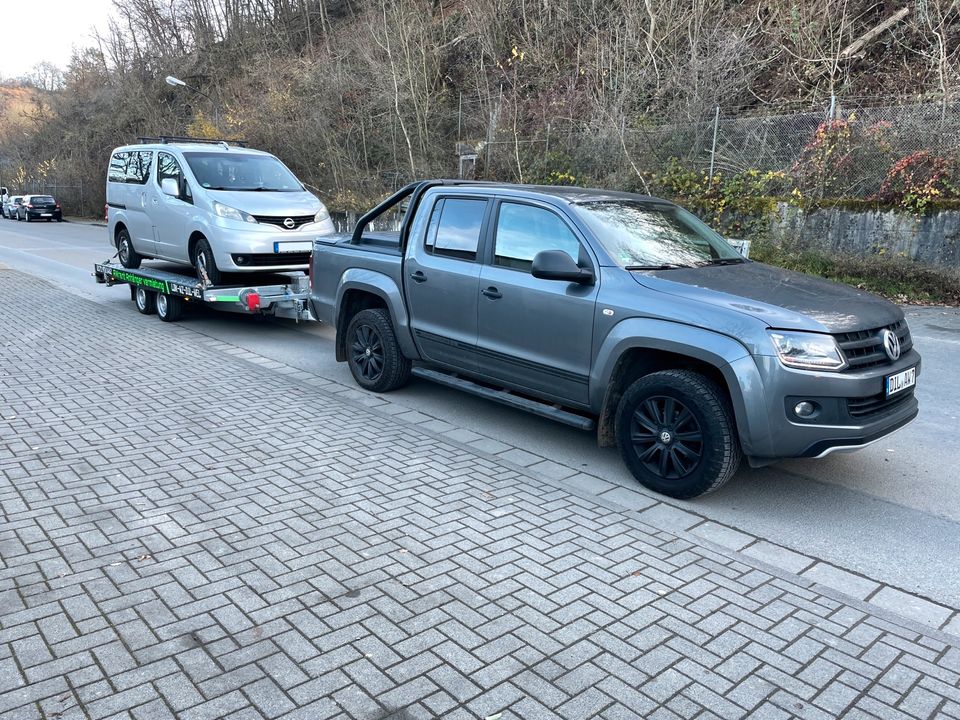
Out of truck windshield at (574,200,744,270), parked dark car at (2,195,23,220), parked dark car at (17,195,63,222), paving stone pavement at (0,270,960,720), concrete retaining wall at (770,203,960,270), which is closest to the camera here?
paving stone pavement at (0,270,960,720)

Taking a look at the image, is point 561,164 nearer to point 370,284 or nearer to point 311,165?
point 311,165

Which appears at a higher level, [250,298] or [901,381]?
[901,381]

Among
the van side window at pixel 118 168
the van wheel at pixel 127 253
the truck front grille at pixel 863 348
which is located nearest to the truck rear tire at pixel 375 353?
the truck front grille at pixel 863 348

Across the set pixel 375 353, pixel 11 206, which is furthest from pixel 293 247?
pixel 11 206

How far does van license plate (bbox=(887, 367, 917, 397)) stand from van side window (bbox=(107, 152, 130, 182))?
1091 cm

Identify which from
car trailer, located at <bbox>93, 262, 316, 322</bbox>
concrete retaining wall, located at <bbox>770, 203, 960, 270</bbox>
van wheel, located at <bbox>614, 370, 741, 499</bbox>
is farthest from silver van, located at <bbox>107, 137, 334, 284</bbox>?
concrete retaining wall, located at <bbox>770, 203, 960, 270</bbox>

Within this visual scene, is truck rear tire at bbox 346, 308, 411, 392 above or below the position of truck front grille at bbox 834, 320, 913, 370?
below

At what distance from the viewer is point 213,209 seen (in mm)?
9703

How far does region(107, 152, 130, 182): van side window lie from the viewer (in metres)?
11.7

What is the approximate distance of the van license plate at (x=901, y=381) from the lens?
4561 mm

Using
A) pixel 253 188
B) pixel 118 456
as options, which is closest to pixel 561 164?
pixel 253 188

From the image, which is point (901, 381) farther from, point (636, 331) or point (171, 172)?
point (171, 172)

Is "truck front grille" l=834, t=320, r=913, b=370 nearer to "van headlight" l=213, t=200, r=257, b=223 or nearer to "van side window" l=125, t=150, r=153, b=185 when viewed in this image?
"van headlight" l=213, t=200, r=257, b=223

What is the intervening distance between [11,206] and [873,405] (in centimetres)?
4883
